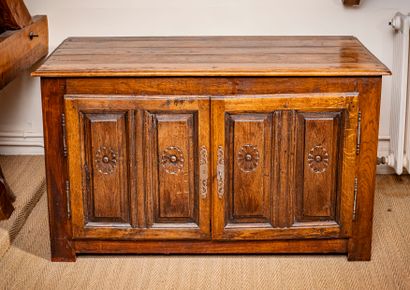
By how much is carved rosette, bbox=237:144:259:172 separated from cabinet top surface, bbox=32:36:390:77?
0.82ft

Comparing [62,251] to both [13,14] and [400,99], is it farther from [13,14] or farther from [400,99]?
[400,99]

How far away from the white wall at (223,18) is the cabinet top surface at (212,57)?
0.68ft

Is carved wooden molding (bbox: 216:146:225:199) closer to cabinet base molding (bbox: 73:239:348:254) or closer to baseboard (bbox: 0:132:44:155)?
cabinet base molding (bbox: 73:239:348:254)

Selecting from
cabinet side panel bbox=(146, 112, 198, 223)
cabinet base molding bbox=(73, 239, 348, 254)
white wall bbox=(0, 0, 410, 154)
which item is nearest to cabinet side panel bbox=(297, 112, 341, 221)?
cabinet base molding bbox=(73, 239, 348, 254)

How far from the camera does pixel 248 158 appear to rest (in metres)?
2.84

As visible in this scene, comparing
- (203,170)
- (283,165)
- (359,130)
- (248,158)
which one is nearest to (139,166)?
(203,170)

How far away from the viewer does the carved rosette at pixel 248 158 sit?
2832mm

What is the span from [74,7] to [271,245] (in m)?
1.35

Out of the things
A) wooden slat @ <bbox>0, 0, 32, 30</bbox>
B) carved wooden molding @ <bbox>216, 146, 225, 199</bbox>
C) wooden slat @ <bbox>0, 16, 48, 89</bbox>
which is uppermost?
wooden slat @ <bbox>0, 0, 32, 30</bbox>

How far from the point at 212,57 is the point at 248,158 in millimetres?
386

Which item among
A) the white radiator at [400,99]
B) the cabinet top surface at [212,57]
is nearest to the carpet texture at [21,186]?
the cabinet top surface at [212,57]

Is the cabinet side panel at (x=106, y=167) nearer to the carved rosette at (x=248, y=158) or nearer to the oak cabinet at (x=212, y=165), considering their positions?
the oak cabinet at (x=212, y=165)

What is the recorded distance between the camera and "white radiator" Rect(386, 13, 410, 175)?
11.2ft

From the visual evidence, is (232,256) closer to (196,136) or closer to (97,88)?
(196,136)
